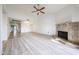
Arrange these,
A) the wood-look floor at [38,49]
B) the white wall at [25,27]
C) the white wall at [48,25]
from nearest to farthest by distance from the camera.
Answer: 1. the wood-look floor at [38,49]
2. the white wall at [48,25]
3. the white wall at [25,27]

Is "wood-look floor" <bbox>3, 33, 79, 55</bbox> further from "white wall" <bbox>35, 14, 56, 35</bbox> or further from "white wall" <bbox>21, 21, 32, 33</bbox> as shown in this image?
"white wall" <bbox>21, 21, 32, 33</bbox>

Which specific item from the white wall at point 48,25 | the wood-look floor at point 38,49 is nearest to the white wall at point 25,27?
the white wall at point 48,25

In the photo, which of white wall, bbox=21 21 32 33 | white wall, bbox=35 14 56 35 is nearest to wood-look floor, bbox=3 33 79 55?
white wall, bbox=35 14 56 35

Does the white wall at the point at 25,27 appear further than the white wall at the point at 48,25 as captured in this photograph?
Yes

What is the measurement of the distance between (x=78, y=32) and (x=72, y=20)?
0.89 meters

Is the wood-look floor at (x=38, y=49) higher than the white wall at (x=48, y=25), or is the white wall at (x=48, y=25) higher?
the white wall at (x=48, y=25)

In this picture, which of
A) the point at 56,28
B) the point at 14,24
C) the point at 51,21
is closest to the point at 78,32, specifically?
the point at 56,28

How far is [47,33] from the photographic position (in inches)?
491

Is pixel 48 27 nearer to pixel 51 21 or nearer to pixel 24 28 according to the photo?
pixel 51 21

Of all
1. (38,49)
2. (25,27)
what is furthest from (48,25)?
(38,49)

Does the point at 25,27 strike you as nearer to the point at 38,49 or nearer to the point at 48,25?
the point at 48,25

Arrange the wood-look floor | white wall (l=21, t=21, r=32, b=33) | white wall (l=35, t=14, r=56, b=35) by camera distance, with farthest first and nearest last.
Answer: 1. white wall (l=21, t=21, r=32, b=33)
2. white wall (l=35, t=14, r=56, b=35)
3. the wood-look floor

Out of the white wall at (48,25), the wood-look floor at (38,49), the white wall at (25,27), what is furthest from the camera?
the white wall at (25,27)

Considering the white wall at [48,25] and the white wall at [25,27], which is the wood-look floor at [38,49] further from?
the white wall at [25,27]
